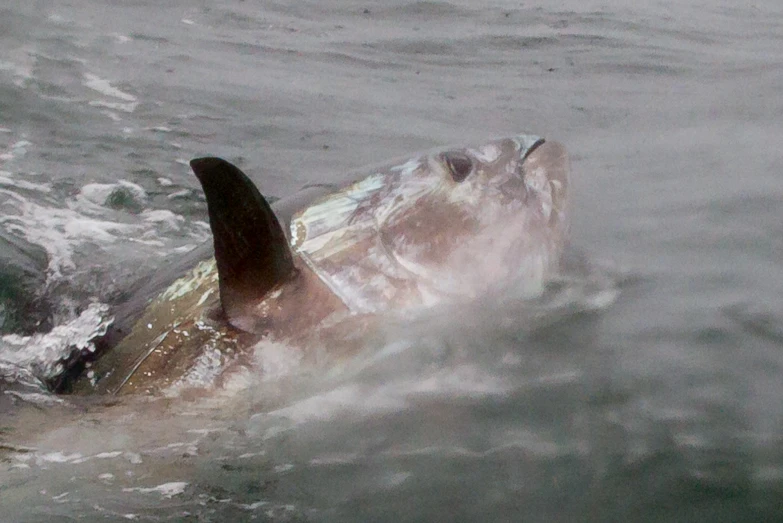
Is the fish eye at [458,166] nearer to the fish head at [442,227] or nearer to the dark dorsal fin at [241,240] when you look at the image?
the fish head at [442,227]

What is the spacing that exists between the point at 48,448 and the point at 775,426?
2020mm

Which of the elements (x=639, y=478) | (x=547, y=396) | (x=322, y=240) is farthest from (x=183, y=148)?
(x=639, y=478)

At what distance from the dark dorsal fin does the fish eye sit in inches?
25.8

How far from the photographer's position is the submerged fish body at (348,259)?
302 cm

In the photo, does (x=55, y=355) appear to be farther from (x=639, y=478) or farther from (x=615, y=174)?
(x=615, y=174)

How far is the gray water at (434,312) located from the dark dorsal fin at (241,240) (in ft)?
0.68

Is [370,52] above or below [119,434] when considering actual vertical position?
above

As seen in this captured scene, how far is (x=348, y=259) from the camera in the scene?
3.18 m

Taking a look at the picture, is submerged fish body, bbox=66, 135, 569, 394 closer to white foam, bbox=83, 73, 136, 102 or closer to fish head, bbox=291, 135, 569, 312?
fish head, bbox=291, 135, 569, 312

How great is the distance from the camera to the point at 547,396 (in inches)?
117

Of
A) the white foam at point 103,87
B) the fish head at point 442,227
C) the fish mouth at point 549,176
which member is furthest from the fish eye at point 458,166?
the white foam at point 103,87

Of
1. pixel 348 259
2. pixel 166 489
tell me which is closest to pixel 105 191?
pixel 348 259

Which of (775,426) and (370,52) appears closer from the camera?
(775,426)

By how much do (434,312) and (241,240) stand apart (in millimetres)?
684
